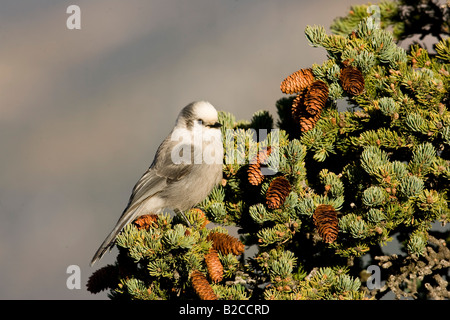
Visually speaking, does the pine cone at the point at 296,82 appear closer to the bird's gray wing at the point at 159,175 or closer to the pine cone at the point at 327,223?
the pine cone at the point at 327,223

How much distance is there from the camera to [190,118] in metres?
4.05

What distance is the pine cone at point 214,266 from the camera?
2.64 metres

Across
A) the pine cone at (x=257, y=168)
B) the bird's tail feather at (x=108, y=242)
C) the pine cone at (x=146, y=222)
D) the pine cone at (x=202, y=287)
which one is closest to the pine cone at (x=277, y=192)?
the pine cone at (x=257, y=168)

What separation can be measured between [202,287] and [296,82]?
47.9 inches

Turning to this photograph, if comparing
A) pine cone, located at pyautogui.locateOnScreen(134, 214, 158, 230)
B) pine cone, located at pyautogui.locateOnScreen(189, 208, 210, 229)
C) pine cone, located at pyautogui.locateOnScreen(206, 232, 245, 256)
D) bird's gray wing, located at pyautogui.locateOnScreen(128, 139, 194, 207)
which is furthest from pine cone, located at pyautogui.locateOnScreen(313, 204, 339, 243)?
bird's gray wing, located at pyautogui.locateOnScreen(128, 139, 194, 207)

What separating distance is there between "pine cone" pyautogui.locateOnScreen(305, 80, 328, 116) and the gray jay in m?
0.86

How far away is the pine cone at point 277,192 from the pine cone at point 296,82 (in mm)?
526

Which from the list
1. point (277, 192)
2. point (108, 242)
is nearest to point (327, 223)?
point (277, 192)

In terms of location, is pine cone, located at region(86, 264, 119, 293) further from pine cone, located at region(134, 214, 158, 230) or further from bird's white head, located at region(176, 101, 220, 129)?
bird's white head, located at region(176, 101, 220, 129)

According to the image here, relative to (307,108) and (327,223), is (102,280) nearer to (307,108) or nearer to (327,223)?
(327,223)
